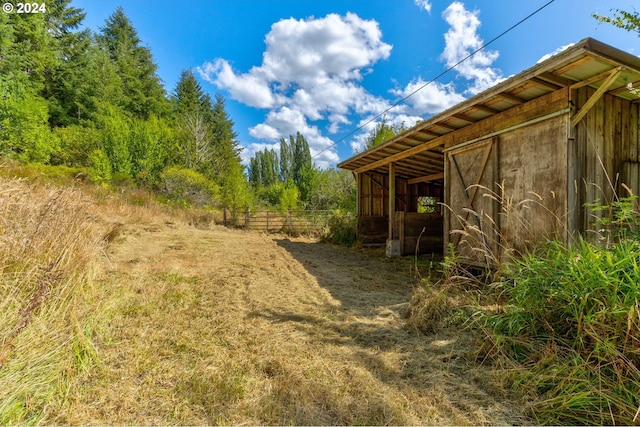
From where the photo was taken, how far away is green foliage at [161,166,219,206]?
51.6ft

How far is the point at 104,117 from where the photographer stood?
17391 mm

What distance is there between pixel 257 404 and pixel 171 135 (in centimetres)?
2133

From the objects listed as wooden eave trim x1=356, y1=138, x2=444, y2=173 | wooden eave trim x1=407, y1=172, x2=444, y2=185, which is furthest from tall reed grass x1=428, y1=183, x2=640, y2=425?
wooden eave trim x1=407, y1=172, x2=444, y2=185

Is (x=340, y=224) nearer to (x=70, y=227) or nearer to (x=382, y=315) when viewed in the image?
(x=382, y=315)

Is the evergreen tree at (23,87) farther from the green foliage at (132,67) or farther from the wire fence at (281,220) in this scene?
the wire fence at (281,220)

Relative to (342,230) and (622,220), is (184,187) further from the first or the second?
(622,220)

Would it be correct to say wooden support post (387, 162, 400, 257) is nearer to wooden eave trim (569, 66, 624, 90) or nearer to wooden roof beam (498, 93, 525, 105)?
wooden roof beam (498, 93, 525, 105)

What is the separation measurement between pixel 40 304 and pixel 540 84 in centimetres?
537

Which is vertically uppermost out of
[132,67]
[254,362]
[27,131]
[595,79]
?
[132,67]

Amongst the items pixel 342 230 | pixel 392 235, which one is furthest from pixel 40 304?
pixel 342 230

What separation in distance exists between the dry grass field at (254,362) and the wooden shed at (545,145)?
118 centimetres

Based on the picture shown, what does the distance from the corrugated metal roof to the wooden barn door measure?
0.51m

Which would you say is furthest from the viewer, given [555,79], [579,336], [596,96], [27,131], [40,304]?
[27,131]

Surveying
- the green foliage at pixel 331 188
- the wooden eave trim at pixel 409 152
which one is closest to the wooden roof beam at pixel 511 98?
the wooden eave trim at pixel 409 152
